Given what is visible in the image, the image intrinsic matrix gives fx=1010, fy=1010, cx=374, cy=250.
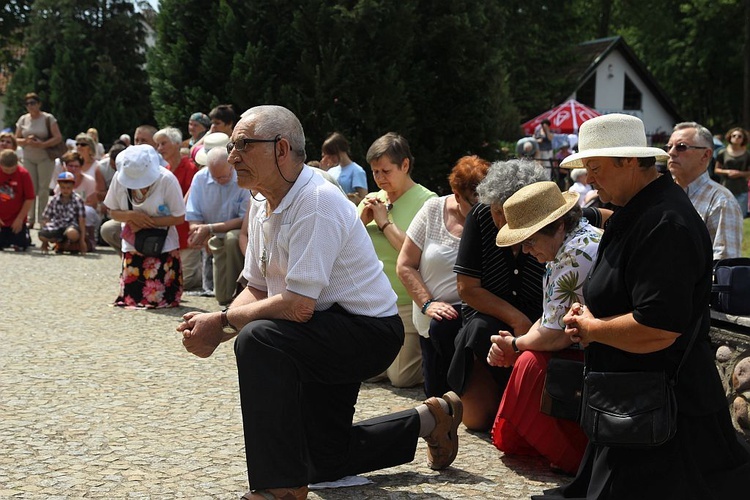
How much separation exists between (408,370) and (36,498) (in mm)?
3191

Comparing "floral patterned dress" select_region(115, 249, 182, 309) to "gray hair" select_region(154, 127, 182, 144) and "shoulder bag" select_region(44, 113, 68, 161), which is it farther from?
"shoulder bag" select_region(44, 113, 68, 161)

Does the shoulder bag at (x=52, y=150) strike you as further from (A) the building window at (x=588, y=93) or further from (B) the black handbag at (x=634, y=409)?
(A) the building window at (x=588, y=93)

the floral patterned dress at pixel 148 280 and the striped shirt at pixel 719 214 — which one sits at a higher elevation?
the striped shirt at pixel 719 214

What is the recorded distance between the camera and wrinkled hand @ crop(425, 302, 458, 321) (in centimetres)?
643

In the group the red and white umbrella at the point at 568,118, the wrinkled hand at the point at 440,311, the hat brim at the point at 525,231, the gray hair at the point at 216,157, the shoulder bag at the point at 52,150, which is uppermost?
the red and white umbrella at the point at 568,118

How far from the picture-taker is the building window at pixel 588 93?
50.3m

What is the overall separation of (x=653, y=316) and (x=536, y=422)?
1.75m

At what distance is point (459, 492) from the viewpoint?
4863 millimetres

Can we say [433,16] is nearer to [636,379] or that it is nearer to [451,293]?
[451,293]

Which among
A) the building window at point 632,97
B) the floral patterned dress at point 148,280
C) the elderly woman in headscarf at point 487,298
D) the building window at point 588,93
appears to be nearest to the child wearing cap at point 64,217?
the floral patterned dress at point 148,280

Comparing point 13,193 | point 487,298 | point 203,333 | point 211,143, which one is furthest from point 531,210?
point 13,193

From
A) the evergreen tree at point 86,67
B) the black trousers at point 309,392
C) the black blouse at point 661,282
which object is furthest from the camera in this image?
the evergreen tree at point 86,67

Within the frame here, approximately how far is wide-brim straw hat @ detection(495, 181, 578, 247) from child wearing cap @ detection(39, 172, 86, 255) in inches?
478

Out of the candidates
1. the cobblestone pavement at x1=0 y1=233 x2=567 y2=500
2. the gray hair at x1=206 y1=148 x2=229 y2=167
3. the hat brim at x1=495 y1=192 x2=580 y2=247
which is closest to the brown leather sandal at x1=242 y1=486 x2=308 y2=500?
the cobblestone pavement at x1=0 y1=233 x2=567 y2=500
